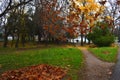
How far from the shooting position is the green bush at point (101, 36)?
143 ft

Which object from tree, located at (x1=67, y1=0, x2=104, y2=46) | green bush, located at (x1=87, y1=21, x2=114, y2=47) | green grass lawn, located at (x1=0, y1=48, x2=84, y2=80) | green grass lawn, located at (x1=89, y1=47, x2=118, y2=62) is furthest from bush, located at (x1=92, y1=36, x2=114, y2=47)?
green grass lawn, located at (x1=0, y1=48, x2=84, y2=80)

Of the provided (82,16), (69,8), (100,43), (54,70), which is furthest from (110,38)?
(54,70)

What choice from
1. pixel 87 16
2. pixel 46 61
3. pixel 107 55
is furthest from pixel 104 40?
pixel 46 61

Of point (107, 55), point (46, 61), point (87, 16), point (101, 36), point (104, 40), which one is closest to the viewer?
point (46, 61)

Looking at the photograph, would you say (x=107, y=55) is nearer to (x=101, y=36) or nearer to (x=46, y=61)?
(x=46, y=61)

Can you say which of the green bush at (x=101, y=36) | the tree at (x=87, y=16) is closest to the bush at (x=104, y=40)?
the green bush at (x=101, y=36)

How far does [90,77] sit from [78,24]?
4254cm

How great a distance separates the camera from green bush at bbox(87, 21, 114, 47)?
4372cm

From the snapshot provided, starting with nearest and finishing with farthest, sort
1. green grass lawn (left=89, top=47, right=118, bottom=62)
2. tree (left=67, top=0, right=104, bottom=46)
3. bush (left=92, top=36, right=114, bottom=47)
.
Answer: green grass lawn (left=89, top=47, right=118, bottom=62) < bush (left=92, top=36, right=114, bottom=47) < tree (left=67, top=0, right=104, bottom=46)

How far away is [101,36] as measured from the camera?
44594 millimetres

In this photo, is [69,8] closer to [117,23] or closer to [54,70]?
[54,70]

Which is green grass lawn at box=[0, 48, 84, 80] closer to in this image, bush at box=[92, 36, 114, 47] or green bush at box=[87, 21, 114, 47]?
bush at box=[92, 36, 114, 47]

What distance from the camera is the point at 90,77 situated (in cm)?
1302

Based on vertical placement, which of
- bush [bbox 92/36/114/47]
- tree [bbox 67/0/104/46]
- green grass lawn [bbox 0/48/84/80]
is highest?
tree [bbox 67/0/104/46]
